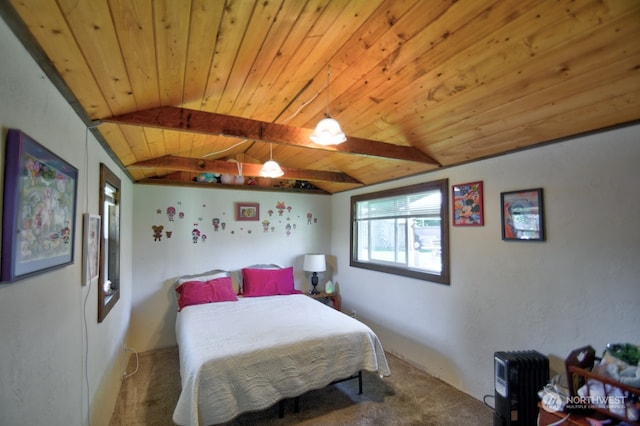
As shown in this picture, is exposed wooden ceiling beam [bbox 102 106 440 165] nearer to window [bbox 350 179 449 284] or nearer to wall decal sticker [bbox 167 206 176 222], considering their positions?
window [bbox 350 179 449 284]

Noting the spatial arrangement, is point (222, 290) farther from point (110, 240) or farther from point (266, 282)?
point (110, 240)

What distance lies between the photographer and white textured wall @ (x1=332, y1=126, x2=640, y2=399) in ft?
6.02

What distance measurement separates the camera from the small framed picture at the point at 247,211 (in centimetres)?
431

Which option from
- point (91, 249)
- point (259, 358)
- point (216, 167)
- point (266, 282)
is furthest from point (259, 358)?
point (216, 167)

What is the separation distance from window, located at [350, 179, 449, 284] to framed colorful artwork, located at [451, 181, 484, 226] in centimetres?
11

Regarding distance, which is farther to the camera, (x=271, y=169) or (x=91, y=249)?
(x=271, y=169)

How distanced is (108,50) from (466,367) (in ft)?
11.0

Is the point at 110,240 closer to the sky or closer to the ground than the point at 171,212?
closer to the ground

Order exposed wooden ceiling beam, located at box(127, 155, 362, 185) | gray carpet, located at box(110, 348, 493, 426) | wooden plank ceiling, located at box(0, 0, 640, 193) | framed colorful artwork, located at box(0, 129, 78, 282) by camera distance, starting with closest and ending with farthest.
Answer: framed colorful artwork, located at box(0, 129, 78, 282)
wooden plank ceiling, located at box(0, 0, 640, 193)
gray carpet, located at box(110, 348, 493, 426)
exposed wooden ceiling beam, located at box(127, 155, 362, 185)

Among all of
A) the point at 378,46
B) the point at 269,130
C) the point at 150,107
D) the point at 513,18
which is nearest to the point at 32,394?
the point at 150,107

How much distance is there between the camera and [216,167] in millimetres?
3293

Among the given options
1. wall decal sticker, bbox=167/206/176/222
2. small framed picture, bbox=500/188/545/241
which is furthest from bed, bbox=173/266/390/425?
small framed picture, bbox=500/188/545/241

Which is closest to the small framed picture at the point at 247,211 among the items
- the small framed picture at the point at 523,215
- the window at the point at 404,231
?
the window at the point at 404,231

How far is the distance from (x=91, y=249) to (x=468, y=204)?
296 cm
